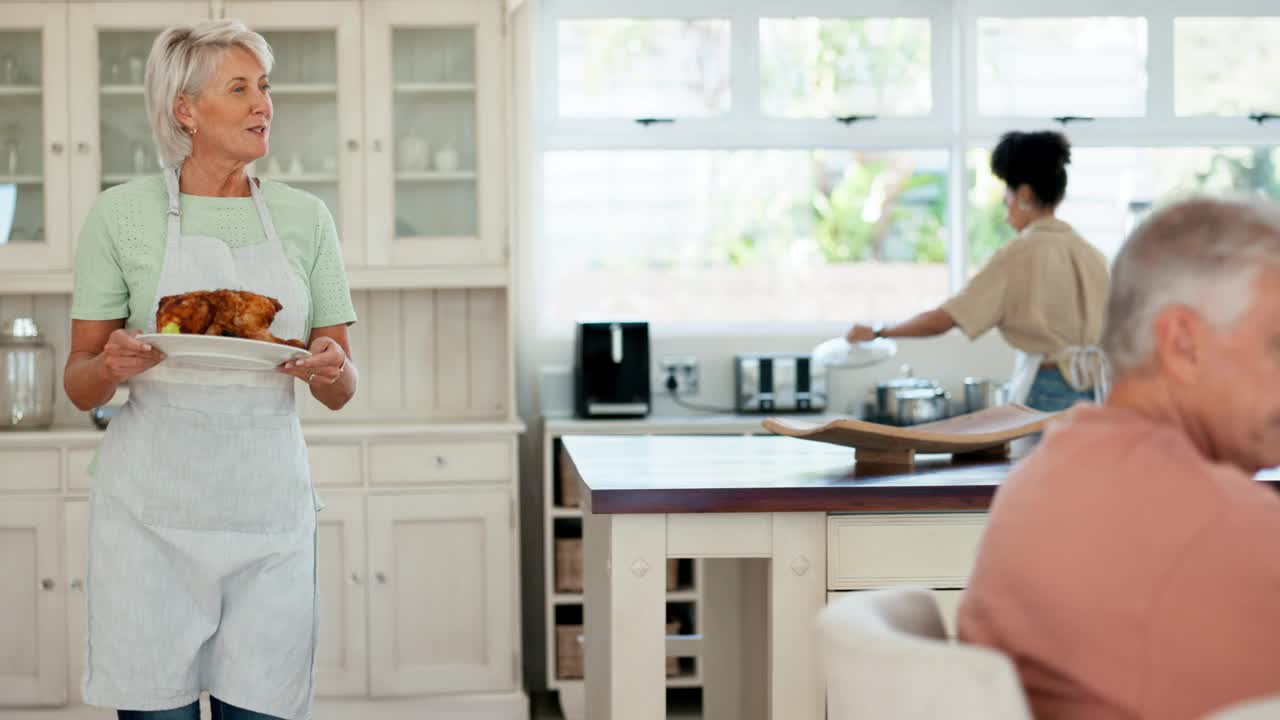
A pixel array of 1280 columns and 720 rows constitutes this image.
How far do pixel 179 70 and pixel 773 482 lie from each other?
1.10 metres

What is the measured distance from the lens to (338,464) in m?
3.69

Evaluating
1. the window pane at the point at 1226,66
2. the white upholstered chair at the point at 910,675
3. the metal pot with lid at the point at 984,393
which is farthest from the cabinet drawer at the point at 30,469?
the window pane at the point at 1226,66

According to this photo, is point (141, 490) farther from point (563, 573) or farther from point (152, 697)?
point (563, 573)

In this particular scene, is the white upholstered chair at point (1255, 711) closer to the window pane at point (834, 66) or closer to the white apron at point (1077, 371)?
the white apron at point (1077, 371)

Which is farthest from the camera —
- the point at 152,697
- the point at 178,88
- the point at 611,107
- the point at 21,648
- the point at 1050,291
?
the point at 611,107

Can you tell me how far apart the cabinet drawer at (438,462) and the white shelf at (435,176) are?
78 centimetres

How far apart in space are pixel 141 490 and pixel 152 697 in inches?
11.4

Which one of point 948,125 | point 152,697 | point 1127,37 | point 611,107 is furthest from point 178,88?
point 1127,37

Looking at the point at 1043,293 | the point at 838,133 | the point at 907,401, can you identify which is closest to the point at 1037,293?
the point at 1043,293

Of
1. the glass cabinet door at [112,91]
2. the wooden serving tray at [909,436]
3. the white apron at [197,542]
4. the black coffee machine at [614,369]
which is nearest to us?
the white apron at [197,542]

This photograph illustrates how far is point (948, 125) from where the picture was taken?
442 cm

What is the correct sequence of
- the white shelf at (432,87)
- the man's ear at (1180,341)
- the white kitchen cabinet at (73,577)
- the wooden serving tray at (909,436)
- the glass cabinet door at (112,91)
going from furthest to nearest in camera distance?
1. the white shelf at (432,87)
2. the glass cabinet door at (112,91)
3. the white kitchen cabinet at (73,577)
4. the wooden serving tray at (909,436)
5. the man's ear at (1180,341)

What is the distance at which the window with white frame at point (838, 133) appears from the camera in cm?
435

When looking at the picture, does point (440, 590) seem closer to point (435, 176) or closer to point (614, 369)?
point (614, 369)
